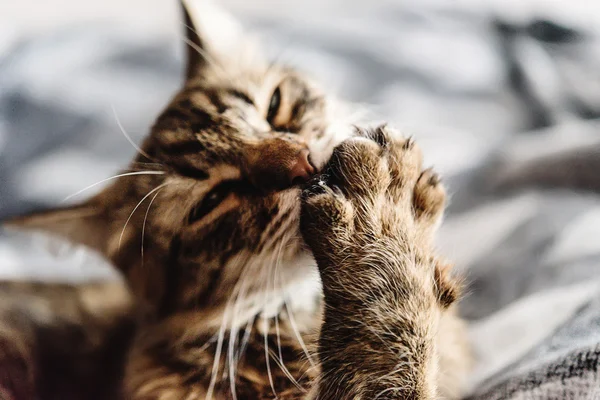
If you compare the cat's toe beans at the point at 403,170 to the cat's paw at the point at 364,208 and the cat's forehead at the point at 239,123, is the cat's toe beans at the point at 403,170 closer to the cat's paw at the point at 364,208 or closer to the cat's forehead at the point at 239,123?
the cat's paw at the point at 364,208

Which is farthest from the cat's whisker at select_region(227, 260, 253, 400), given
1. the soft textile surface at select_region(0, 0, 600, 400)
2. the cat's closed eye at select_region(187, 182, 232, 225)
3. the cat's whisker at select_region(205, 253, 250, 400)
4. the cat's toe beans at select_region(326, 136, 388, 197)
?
the soft textile surface at select_region(0, 0, 600, 400)

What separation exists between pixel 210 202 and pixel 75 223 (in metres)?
0.29

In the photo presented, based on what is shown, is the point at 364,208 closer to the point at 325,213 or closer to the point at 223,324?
the point at 325,213

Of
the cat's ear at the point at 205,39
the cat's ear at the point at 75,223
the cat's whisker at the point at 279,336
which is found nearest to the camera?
the cat's whisker at the point at 279,336

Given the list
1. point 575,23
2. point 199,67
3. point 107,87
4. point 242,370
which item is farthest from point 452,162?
point 107,87

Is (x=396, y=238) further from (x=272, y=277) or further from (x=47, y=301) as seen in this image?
(x=47, y=301)

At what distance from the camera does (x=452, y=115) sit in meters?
1.51

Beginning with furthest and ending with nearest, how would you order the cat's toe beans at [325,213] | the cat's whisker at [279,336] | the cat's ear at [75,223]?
the cat's ear at [75,223], the cat's whisker at [279,336], the cat's toe beans at [325,213]

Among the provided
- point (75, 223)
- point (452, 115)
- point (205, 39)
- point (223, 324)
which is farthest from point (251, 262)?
point (452, 115)

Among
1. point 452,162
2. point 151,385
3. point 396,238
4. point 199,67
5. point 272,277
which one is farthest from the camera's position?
point 452,162

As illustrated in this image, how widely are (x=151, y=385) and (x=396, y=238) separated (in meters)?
0.55

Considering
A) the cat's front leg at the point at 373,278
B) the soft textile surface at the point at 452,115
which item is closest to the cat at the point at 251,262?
the cat's front leg at the point at 373,278

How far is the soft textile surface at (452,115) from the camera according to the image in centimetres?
114

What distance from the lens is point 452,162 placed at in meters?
1.37
